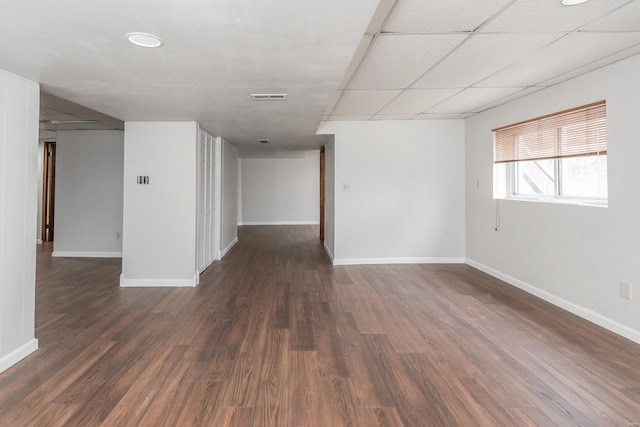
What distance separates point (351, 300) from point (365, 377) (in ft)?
5.54

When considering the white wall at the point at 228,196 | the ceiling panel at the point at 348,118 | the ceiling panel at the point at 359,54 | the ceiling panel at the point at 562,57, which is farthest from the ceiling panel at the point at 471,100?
the white wall at the point at 228,196

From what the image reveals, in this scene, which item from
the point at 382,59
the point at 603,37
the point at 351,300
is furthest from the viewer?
the point at 351,300

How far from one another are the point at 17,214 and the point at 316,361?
2.43 m

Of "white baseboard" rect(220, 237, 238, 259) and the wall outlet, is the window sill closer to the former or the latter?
the wall outlet

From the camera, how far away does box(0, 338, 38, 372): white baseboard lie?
8.14 ft

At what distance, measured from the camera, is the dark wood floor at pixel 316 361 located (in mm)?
2000

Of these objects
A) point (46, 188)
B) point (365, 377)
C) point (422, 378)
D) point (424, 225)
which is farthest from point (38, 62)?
point (46, 188)

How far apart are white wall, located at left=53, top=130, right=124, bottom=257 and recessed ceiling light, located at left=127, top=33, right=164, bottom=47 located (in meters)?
5.00

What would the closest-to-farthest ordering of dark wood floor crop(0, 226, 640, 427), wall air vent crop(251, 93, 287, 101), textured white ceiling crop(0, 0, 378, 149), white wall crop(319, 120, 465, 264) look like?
textured white ceiling crop(0, 0, 378, 149) → dark wood floor crop(0, 226, 640, 427) → wall air vent crop(251, 93, 287, 101) → white wall crop(319, 120, 465, 264)

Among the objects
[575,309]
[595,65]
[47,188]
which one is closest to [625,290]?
[575,309]

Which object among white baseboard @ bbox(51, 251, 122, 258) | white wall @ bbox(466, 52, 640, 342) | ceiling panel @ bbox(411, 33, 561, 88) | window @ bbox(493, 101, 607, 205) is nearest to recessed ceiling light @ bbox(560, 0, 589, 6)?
ceiling panel @ bbox(411, 33, 561, 88)

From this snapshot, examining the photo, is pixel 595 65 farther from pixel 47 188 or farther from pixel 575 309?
pixel 47 188

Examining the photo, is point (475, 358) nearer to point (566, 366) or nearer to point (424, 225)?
point (566, 366)

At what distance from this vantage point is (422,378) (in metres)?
2.37
